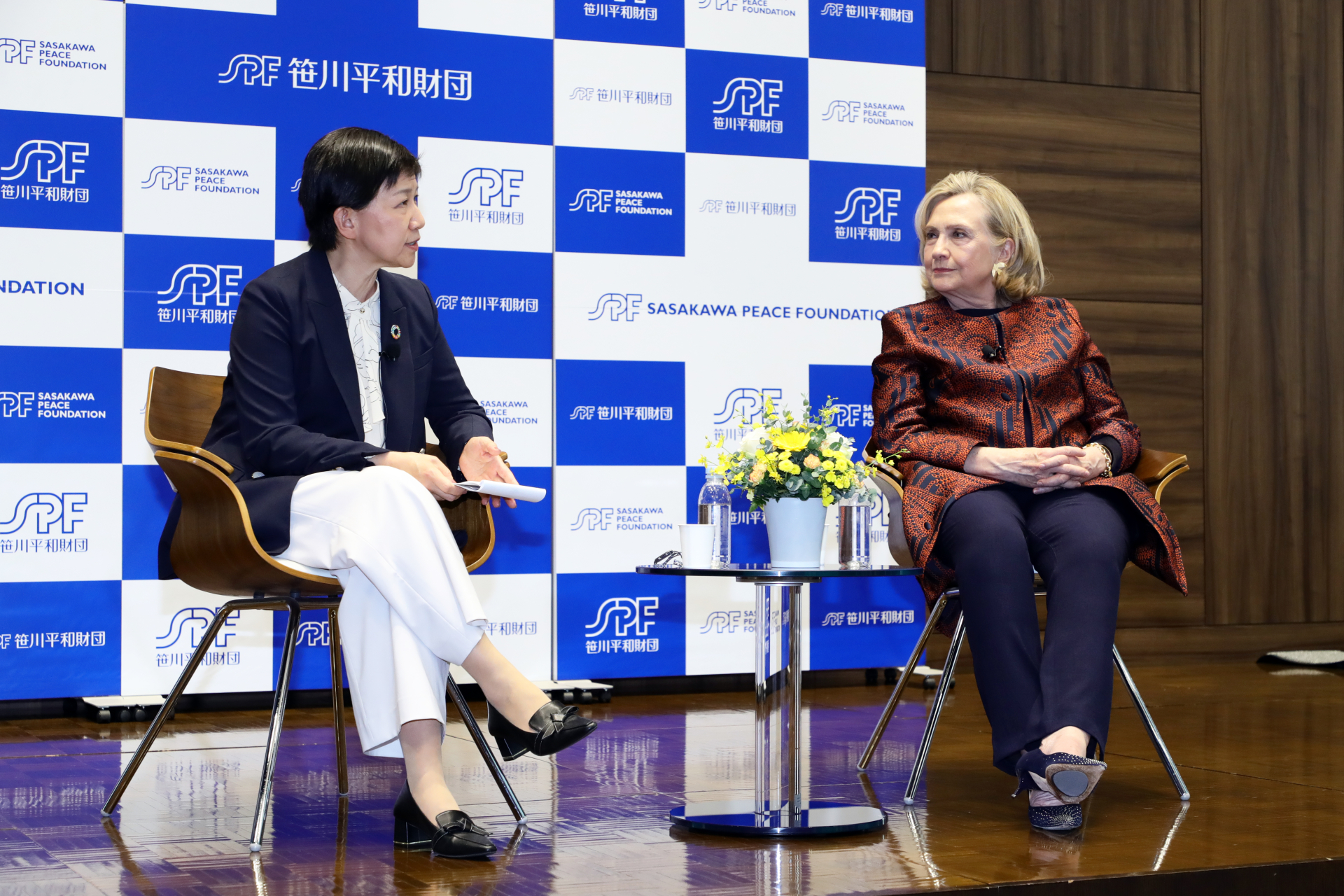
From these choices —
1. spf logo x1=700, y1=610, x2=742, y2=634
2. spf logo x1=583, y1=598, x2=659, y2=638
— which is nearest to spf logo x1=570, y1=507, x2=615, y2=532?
spf logo x1=583, y1=598, x2=659, y2=638

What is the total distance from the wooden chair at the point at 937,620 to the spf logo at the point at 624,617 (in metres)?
1.39

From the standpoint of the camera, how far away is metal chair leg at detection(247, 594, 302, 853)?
2.21m

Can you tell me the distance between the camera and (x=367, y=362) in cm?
264

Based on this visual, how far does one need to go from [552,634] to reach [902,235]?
1.69 metres

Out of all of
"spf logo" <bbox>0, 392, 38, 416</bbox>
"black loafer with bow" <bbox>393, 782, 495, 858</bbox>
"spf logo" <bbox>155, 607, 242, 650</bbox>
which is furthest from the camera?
"spf logo" <bbox>155, 607, 242, 650</bbox>

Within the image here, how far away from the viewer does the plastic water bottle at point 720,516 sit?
2387 mm

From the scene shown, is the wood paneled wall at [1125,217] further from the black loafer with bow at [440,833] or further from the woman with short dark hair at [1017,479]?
the black loafer with bow at [440,833]

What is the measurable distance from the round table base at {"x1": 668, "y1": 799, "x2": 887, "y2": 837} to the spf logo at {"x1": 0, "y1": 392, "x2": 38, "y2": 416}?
2225mm

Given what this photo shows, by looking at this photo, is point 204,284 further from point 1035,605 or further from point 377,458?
point 1035,605

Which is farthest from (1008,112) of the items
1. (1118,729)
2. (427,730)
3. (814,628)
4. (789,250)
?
(427,730)

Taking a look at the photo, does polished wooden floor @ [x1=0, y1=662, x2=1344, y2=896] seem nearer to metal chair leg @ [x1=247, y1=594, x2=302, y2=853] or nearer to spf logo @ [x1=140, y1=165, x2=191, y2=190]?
metal chair leg @ [x1=247, y1=594, x2=302, y2=853]

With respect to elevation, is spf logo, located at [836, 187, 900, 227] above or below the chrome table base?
above

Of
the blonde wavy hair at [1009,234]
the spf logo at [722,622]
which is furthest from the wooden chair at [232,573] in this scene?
the spf logo at [722,622]

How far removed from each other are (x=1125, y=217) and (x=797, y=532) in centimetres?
351
